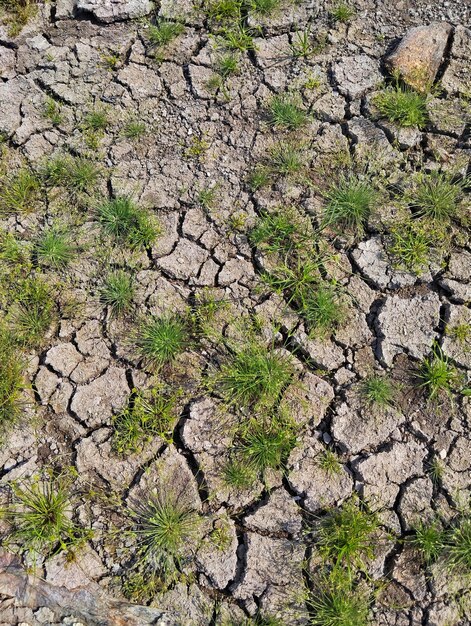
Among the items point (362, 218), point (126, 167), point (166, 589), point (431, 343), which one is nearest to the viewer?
point (166, 589)

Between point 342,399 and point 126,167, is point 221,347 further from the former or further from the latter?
point 126,167

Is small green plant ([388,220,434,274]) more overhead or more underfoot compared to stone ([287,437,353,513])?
more overhead

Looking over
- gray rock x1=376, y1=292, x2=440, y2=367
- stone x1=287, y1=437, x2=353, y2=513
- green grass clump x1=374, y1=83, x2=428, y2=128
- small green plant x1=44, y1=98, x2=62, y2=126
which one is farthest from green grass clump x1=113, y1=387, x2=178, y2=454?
green grass clump x1=374, y1=83, x2=428, y2=128

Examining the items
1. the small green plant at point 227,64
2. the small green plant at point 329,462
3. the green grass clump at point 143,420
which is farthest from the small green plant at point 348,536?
the small green plant at point 227,64

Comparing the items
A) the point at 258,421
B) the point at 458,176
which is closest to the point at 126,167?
the point at 258,421

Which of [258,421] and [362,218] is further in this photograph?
[362,218]

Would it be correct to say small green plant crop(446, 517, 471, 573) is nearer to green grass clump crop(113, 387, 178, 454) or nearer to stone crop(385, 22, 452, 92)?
green grass clump crop(113, 387, 178, 454)

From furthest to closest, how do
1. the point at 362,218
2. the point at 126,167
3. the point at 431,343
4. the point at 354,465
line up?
the point at 126,167 < the point at 362,218 < the point at 431,343 < the point at 354,465
